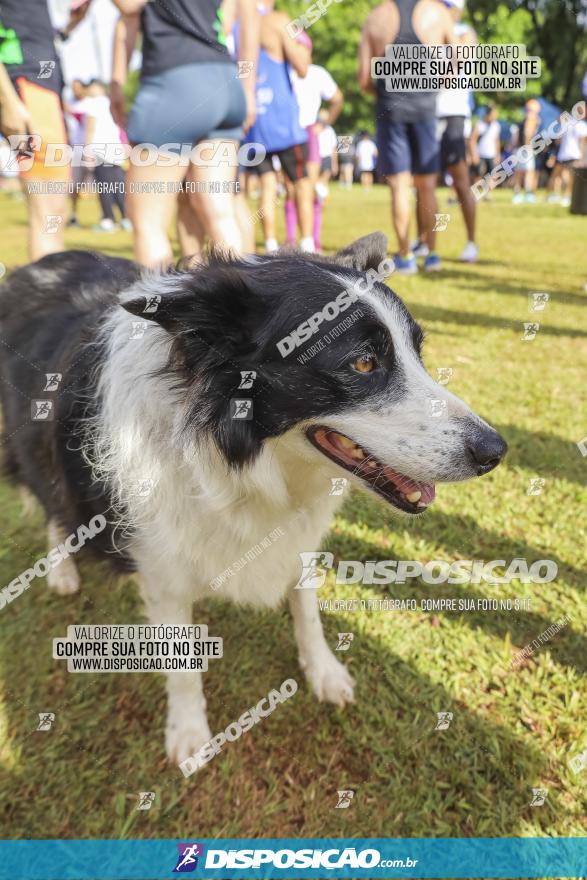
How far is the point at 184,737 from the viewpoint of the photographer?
2.08 m

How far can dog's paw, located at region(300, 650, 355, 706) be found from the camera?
7.27 ft

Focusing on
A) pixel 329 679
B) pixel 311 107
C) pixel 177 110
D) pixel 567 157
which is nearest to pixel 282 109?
pixel 311 107

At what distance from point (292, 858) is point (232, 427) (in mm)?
1403


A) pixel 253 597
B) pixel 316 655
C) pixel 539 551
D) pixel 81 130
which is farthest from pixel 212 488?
pixel 81 130

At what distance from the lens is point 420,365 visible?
1.79 meters

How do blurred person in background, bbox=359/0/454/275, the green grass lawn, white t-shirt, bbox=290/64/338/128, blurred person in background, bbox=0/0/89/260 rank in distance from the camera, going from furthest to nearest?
white t-shirt, bbox=290/64/338/128 → blurred person in background, bbox=359/0/454/275 → blurred person in background, bbox=0/0/89/260 → the green grass lawn

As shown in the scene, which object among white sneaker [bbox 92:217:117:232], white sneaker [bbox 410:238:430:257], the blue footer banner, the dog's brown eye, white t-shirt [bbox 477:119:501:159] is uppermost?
white t-shirt [bbox 477:119:501:159]

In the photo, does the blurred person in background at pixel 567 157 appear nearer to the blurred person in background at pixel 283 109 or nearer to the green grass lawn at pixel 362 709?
the blurred person in background at pixel 283 109

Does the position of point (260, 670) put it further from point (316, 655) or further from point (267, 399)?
point (267, 399)

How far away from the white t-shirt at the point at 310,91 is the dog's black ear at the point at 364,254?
5.22m

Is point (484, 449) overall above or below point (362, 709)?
above

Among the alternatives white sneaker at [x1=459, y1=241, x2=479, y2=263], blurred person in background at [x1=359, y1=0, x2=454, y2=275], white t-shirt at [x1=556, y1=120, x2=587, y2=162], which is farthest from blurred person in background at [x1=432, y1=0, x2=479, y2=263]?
white t-shirt at [x1=556, y1=120, x2=587, y2=162]

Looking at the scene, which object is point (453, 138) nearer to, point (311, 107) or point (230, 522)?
point (311, 107)

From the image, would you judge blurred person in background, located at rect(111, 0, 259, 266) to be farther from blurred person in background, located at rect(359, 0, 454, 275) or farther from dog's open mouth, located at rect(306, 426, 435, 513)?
blurred person in background, located at rect(359, 0, 454, 275)
